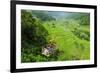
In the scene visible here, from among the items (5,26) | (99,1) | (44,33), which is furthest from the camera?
(99,1)

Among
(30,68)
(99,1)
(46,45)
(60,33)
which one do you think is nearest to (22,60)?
(30,68)

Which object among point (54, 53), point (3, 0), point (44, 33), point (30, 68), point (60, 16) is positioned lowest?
point (30, 68)

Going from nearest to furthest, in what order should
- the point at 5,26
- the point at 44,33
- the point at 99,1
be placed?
the point at 5,26
the point at 44,33
the point at 99,1

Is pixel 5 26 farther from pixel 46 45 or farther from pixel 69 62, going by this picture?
pixel 69 62

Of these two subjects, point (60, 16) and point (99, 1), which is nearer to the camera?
point (60, 16)

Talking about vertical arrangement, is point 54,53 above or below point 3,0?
below
